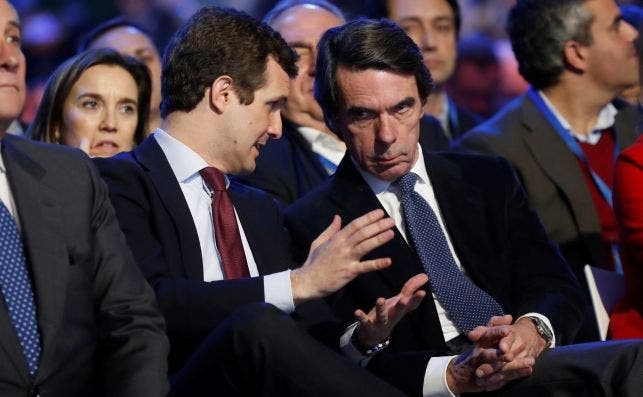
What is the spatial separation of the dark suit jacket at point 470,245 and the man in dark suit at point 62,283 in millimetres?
786

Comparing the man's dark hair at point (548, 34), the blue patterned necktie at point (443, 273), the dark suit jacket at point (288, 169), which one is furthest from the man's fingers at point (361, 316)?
the man's dark hair at point (548, 34)

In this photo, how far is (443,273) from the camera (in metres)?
3.69

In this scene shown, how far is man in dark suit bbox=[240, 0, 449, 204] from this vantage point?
440cm

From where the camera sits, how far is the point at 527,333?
3432 millimetres

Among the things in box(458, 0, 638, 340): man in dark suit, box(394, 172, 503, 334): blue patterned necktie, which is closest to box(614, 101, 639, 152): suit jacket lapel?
box(458, 0, 638, 340): man in dark suit

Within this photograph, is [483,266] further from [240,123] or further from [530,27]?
[530,27]

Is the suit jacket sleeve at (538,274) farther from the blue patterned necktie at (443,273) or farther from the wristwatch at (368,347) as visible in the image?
the wristwatch at (368,347)

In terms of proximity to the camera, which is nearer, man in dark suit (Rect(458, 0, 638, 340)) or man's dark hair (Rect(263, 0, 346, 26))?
man in dark suit (Rect(458, 0, 638, 340))

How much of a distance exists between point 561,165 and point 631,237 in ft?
3.23

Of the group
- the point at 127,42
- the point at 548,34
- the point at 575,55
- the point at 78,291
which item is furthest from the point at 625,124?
the point at 78,291

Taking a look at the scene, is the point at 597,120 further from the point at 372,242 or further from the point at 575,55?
the point at 372,242

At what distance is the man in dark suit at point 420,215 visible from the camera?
12.0 feet

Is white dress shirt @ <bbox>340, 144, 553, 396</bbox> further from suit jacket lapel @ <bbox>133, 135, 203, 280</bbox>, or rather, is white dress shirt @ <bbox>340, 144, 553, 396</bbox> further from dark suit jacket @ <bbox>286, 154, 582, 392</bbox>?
suit jacket lapel @ <bbox>133, 135, 203, 280</bbox>

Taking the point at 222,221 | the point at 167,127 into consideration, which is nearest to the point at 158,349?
the point at 222,221
